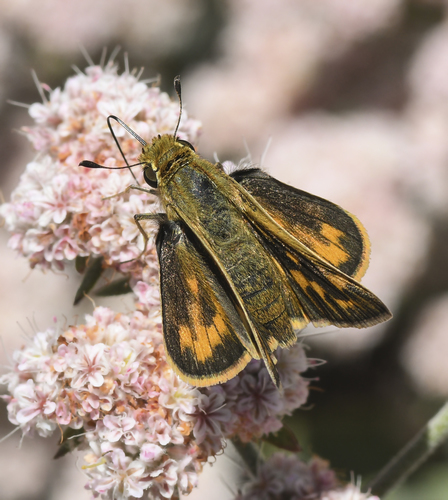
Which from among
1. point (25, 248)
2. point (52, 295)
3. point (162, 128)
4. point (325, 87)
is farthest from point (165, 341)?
point (325, 87)

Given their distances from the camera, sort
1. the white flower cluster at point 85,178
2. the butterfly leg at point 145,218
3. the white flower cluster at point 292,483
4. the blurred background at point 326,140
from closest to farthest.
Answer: the butterfly leg at point 145,218, the white flower cluster at point 85,178, the white flower cluster at point 292,483, the blurred background at point 326,140

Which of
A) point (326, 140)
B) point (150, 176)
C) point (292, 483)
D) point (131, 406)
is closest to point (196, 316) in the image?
point (131, 406)

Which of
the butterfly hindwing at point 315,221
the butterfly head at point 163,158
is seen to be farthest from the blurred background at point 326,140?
the butterfly head at point 163,158

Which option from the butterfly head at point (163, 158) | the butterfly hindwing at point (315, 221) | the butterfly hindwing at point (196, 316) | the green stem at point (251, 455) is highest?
the butterfly hindwing at point (315, 221)

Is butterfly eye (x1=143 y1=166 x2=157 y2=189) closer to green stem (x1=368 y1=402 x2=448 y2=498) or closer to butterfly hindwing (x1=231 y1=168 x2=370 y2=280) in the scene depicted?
butterfly hindwing (x1=231 y1=168 x2=370 y2=280)

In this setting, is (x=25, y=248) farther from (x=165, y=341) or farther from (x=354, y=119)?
(x=354, y=119)

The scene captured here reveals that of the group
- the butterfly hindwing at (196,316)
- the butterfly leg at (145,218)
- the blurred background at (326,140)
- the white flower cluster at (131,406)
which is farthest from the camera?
the blurred background at (326,140)

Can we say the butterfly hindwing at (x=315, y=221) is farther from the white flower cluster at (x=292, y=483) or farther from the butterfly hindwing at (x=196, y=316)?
the white flower cluster at (x=292, y=483)
